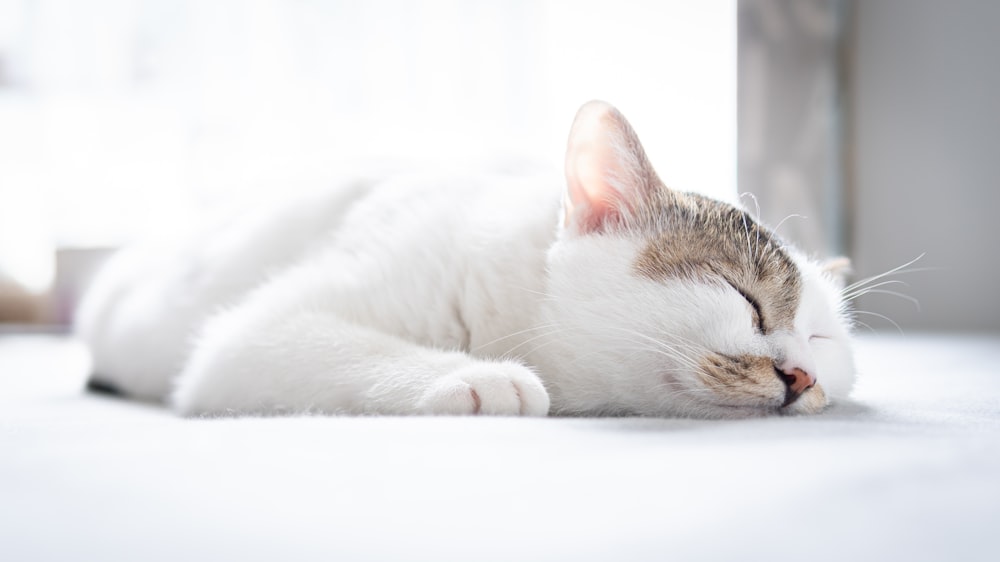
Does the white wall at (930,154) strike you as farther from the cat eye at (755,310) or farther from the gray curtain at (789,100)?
the cat eye at (755,310)

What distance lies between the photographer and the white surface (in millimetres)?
469

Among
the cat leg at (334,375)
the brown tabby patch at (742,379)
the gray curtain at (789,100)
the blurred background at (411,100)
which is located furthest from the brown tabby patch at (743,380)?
the gray curtain at (789,100)

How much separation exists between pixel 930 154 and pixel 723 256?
3.06 meters

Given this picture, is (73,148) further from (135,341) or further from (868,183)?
(868,183)

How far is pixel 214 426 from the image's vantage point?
32.2 inches

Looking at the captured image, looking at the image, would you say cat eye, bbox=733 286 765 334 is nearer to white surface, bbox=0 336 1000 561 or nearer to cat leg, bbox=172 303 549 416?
white surface, bbox=0 336 1000 561

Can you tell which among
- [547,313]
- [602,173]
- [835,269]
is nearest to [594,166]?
[602,173]

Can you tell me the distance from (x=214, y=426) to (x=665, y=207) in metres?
0.60

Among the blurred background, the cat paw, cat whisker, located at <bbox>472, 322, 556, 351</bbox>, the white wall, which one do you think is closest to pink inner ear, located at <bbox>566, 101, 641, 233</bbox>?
cat whisker, located at <bbox>472, 322, 556, 351</bbox>

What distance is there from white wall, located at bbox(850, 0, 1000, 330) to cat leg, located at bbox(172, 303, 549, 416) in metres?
3.12

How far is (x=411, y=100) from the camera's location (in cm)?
395

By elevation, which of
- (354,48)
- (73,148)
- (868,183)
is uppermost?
(354,48)

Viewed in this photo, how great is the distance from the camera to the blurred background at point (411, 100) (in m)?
3.67

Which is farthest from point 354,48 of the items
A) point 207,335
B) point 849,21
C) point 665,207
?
point 665,207
